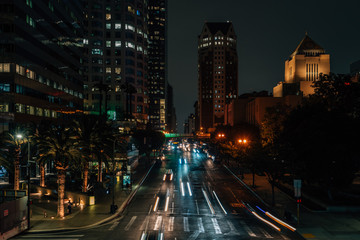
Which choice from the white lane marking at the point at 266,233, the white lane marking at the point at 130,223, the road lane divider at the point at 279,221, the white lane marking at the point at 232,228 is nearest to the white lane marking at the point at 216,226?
the white lane marking at the point at 232,228

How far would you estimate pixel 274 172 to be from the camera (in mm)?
37688

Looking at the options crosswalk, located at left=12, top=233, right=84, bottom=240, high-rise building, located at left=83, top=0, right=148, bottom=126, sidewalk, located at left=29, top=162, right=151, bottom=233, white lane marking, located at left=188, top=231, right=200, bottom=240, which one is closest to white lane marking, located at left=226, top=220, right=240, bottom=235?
white lane marking, located at left=188, top=231, right=200, bottom=240

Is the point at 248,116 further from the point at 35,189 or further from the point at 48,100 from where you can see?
the point at 35,189

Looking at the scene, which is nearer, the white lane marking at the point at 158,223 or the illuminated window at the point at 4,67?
the white lane marking at the point at 158,223

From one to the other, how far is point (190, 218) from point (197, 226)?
2.71 m

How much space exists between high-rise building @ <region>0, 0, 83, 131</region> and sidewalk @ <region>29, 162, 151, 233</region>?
22.1 meters

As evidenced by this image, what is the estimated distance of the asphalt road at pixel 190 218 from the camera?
23578 millimetres

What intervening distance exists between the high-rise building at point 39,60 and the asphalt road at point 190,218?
2745cm

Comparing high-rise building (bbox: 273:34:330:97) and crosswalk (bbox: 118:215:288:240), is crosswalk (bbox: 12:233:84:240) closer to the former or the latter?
crosswalk (bbox: 118:215:288:240)

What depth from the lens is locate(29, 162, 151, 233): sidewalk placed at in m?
25.9

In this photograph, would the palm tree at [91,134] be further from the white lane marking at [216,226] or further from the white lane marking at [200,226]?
the white lane marking at [216,226]

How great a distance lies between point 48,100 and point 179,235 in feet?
171

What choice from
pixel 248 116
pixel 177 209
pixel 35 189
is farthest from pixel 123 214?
pixel 248 116

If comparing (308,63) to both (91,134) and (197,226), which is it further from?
(197,226)
